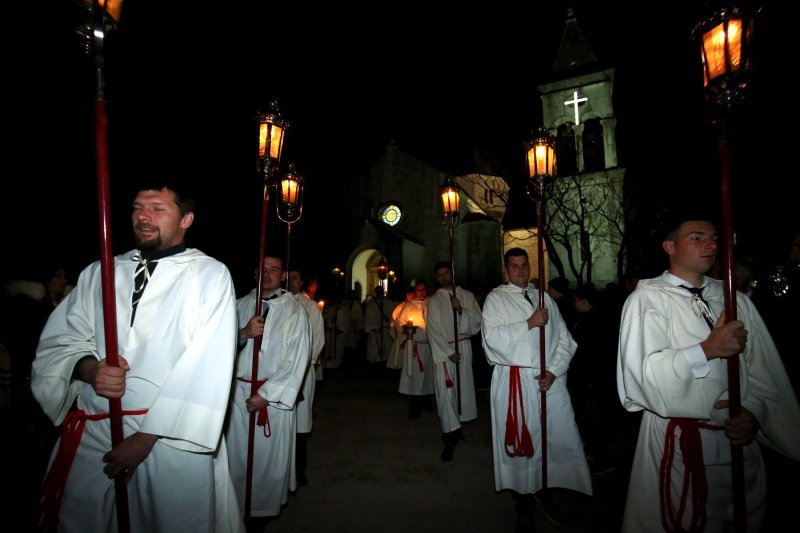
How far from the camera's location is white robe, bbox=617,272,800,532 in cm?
232

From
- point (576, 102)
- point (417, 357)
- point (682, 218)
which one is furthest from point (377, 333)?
point (576, 102)

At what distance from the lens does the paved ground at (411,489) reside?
4.00 metres

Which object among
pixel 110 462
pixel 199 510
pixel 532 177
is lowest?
pixel 199 510

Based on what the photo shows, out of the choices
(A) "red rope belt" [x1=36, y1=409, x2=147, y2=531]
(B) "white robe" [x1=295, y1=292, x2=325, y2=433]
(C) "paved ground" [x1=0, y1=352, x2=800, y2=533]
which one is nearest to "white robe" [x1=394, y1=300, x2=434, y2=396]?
(C) "paved ground" [x1=0, y1=352, x2=800, y2=533]

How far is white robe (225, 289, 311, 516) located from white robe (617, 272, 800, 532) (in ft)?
9.54

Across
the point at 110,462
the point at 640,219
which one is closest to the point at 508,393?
the point at 110,462

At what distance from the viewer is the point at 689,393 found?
2.32m

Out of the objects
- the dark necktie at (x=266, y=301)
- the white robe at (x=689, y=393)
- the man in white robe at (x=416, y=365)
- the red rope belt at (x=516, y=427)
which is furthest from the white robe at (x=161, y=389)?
the man in white robe at (x=416, y=365)

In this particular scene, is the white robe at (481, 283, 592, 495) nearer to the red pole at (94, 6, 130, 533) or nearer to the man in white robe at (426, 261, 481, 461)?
the man in white robe at (426, 261, 481, 461)

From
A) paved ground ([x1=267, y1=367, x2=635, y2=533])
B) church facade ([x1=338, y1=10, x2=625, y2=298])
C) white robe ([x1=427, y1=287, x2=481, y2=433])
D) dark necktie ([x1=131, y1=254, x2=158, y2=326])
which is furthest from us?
church facade ([x1=338, y1=10, x2=625, y2=298])

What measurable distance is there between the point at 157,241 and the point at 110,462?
118 centimetres

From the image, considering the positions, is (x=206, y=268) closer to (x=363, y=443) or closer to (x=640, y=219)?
(x=363, y=443)

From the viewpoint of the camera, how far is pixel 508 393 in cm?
438

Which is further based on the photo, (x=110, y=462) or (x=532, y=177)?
(x=532, y=177)
